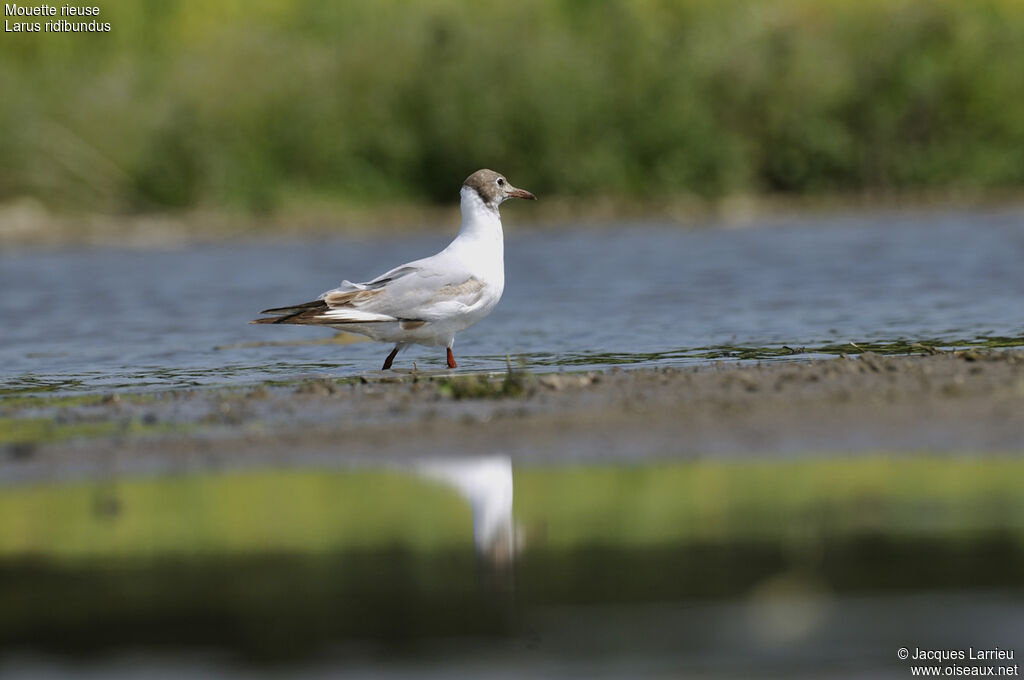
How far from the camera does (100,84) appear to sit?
125 feet

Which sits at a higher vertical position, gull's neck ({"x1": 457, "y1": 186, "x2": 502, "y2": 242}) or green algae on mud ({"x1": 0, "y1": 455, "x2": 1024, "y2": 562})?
gull's neck ({"x1": 457, "y1": 186, "x2": 502, "y2": 242})

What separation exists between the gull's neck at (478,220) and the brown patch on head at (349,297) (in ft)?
2.60

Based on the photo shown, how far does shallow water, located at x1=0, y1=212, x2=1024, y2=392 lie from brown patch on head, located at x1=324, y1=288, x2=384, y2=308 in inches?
33.0

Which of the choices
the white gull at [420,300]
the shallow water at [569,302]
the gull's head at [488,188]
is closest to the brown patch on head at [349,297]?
the white gull at [420,300]

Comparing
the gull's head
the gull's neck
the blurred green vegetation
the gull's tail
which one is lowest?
the gull's tail

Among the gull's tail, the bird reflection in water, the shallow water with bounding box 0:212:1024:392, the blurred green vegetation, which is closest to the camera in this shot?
the bird reflection in water

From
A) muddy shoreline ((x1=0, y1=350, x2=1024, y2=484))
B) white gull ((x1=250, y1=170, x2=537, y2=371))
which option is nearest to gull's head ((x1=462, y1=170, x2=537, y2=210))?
white gull ((x1=250, y1=170, x2=537, y2=371))

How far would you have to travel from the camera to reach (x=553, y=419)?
8.02 metres

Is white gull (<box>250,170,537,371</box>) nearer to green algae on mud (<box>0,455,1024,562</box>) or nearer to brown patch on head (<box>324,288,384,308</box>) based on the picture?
brown patch on head (<box>324,288,384,308</box>)

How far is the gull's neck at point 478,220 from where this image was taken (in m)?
10.8

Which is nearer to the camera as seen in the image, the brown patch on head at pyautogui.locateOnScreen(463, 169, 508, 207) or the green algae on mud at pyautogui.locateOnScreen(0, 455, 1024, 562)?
the green algae on mud at pyautogui.locateOnScreen(0, 455, 1024, 562)

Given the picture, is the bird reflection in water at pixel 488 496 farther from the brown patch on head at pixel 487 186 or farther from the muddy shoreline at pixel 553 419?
the brown patch on head at pixel 487 186

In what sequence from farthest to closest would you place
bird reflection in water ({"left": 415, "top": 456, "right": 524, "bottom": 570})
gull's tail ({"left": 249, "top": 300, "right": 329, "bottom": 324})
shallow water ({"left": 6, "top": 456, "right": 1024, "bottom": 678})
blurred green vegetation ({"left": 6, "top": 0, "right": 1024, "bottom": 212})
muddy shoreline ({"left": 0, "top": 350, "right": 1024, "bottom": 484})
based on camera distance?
blurred green vegetation ({"left": 6, "top": 0, "right": 1024, "bottom": 212}) < gull's tail ({"left": 249, "top": 300, "right": 329, "bottom": 324}) < muddy shoreline ({"left": 0, "top": 350, "right": 1024, "bottom": 484}) < bird reflection in water ({"left": 415, "top": 456, "right": 524, "bottom": 570}) < shallow water ({"left": 6, "top": 456, "right": 1024, "bottom": 678})

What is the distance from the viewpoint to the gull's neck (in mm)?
10844
